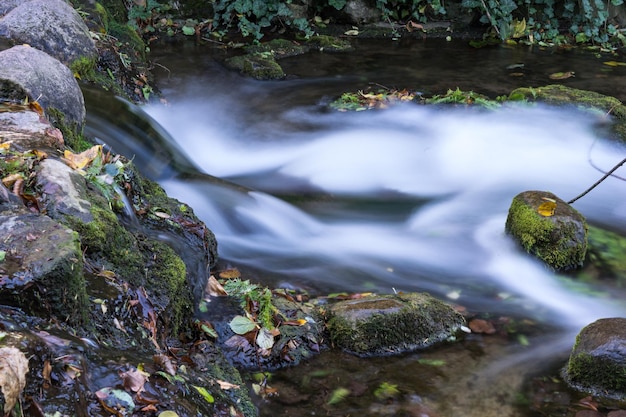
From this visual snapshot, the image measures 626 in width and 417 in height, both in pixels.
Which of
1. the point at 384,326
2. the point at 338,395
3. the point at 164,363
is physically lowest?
the point at 338,395

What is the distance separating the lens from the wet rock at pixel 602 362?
11.7 ft

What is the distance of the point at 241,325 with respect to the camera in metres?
3.80

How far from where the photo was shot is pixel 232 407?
115 inches

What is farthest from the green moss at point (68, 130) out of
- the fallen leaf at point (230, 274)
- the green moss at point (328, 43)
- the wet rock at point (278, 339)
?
the green moss at point (328, 43)

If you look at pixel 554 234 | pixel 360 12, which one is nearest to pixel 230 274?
pixel 554 234

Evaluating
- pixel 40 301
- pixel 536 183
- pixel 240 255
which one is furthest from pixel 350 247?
pixel 40 301

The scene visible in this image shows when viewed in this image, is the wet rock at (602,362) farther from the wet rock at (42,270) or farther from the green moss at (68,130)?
the green moss at (68,130)

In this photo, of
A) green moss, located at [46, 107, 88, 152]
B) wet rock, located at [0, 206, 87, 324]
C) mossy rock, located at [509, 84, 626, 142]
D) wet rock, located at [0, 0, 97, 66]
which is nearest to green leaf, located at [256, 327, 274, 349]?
wet rock, located at [0, 206, 87, 324]

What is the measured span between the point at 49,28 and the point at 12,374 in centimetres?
524

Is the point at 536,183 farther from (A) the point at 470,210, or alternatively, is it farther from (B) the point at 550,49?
(B) the point at 550,49

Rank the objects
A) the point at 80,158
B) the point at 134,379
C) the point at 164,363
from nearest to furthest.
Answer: the point at 134,379
the point at 164,363
the point at 80,158

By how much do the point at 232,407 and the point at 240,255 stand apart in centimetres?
235

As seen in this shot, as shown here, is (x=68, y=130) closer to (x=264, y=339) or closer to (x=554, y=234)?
(x=264, y=339)

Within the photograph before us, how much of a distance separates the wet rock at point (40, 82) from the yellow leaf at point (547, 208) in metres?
3.71
